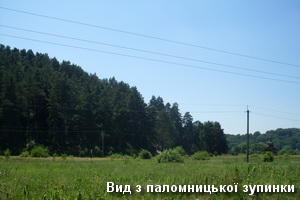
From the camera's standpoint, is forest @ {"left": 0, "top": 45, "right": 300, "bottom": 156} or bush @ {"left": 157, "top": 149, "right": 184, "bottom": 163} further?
forest @ {"left": 0, "top": 45, "right": 300, "bottom": 156}

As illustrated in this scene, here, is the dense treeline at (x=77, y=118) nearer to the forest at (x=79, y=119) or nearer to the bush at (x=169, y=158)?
the forest at (x=79, y=119)

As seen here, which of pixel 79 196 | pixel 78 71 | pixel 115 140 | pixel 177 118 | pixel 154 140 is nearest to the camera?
pixel 79 196

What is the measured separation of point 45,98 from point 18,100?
8.05 metres

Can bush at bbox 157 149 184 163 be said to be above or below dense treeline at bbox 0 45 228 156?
below

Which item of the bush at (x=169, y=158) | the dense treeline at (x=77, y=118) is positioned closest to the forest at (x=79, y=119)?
the dense treeline at (x=77, y=118)

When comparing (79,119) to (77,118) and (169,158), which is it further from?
(169,158)

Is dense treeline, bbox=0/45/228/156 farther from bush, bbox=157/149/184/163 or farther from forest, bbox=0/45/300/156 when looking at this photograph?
bush, bbox=157/149/184/163

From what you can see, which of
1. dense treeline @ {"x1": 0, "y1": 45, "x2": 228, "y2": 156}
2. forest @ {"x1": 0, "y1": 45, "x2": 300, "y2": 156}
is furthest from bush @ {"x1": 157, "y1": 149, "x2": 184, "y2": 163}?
dense treeline @ {"x1": 0, "y1": 45, "x2": 228, "y2": 156}

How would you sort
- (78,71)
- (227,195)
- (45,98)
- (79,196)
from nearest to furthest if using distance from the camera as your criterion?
(79,196)
(227,195)
(45,98)
(78,71)

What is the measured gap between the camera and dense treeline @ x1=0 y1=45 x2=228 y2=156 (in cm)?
7144

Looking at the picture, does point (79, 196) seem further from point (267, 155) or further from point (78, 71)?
point (78, 71)

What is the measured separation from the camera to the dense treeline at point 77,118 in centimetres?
7144

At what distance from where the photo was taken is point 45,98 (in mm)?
79125

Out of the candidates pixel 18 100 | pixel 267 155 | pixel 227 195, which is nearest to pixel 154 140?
pixel 18 100
